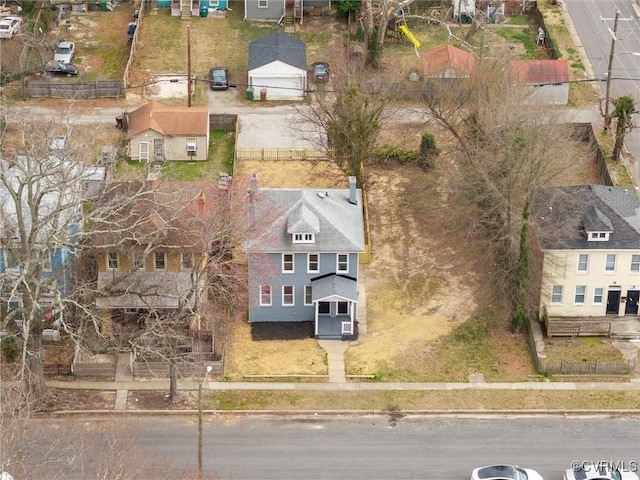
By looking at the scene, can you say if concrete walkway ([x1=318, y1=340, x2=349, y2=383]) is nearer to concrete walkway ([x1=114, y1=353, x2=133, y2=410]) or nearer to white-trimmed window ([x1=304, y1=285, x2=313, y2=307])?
white-trimmed window ([x1=304, y1=285, x2=313, y2=307])

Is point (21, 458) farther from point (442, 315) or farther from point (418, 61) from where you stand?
point (418, 61)

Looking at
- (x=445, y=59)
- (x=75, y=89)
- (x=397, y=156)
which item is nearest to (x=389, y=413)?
(x=397, y=156)

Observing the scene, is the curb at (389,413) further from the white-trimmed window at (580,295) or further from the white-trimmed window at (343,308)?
the white-trimmed window at (580,295)

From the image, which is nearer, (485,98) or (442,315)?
(442,315)

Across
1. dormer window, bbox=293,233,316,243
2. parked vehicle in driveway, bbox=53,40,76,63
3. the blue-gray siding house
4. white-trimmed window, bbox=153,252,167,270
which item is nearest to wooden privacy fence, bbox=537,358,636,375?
the blue-gray siding house

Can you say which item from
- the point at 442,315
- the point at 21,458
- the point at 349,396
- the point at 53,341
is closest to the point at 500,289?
the point at 442,315

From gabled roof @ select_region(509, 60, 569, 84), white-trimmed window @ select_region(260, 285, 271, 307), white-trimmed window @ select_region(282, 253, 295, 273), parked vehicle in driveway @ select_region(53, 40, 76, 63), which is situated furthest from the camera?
parked vehicle in driveway @ select_region(53, 40, 76, 63)

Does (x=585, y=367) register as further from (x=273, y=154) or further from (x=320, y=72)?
(x=320, y=72)
